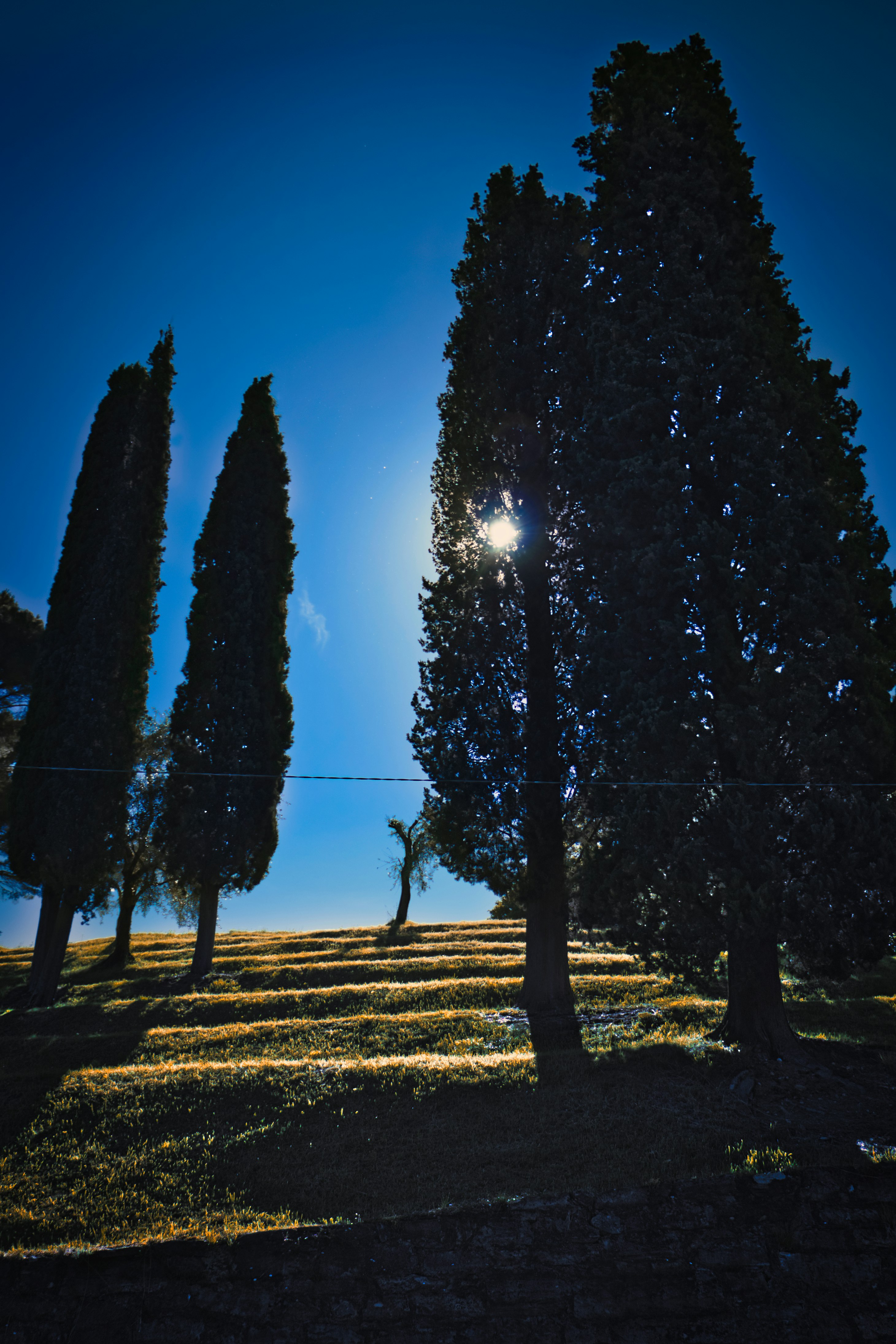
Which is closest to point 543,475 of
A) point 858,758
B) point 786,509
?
point 786,509

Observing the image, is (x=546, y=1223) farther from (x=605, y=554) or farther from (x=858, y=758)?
(x=605, y=554)

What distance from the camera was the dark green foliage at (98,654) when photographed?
1861cm

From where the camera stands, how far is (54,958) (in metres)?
18.3

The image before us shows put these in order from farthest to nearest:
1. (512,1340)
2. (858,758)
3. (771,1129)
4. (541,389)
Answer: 1. (541,389)
2. (858,758)
3. (771,1129)
4. (512,1340)

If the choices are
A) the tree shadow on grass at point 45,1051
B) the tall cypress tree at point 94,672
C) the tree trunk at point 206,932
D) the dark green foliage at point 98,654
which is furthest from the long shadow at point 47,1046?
the dark green foliage at point 98,654

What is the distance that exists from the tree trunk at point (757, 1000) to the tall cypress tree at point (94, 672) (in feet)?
48.3

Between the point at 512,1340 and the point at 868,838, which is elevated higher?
the point at 868,838

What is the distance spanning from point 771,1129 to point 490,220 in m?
20.6

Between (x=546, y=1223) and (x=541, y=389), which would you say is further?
(x=541, y=389)

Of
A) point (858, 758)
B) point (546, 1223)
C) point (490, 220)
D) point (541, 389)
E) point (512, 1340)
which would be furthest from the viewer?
point (490, 220)

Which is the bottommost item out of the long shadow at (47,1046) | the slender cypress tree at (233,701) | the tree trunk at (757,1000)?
the long shadow at (47,1046)

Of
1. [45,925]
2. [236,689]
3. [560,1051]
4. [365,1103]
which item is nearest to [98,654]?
[236,689]

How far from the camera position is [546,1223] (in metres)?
5.91

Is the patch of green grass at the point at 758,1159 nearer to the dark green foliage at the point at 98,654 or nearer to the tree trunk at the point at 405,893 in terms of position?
the dark green foliage at the point at 98,654
